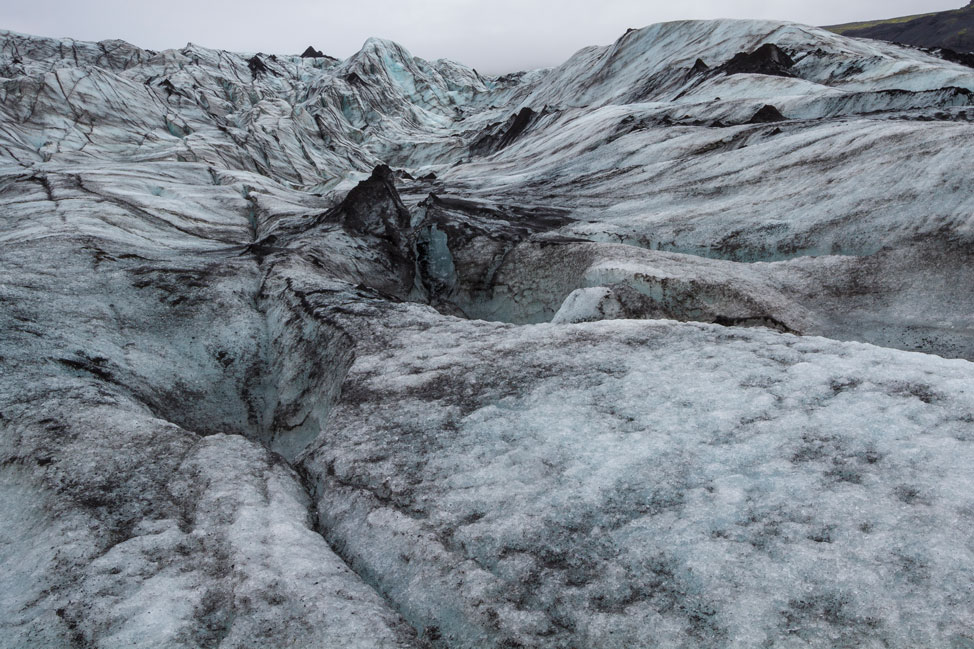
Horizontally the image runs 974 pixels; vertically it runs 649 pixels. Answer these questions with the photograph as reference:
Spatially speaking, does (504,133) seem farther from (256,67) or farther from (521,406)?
(256,67)

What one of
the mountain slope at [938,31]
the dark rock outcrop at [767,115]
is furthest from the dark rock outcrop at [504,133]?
the mountain slope at [938,31]

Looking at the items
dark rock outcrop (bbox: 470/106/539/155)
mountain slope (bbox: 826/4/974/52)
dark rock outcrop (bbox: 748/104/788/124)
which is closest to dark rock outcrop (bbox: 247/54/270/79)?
dark rock outcrop (bbox: 470/106/539/155)

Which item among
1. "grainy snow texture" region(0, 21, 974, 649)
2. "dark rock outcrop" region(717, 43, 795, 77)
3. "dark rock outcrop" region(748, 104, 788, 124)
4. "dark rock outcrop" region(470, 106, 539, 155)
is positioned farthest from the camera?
"dark rock outcrop" region(470, 106, 539, 155)

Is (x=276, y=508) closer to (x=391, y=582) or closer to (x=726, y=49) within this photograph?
(x=391, y=582)

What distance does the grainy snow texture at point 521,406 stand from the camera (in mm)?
3270

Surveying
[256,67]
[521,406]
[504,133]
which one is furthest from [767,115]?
[256,67]

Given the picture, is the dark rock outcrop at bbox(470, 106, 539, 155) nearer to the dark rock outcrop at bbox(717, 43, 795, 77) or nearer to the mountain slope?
the dark rock outcrop at bbox(717, 43, 795, 77)

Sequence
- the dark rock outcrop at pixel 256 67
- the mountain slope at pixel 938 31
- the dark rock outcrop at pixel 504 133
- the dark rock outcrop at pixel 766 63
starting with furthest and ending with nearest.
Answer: the mountain slope at pixel 938 31 < the dark rock outcrop at pixel 256 67 < the dark rock outcrop at pixel 504 133 < the dark rock outcrop at pixel 766 63

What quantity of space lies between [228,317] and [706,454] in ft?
26.1

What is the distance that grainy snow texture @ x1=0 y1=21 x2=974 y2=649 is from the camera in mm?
3270

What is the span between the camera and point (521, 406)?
5.17 m

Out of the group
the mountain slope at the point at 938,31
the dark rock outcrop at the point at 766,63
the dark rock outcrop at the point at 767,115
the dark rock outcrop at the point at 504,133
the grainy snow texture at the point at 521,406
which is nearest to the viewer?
the grainy snow texture at the point at 521,406

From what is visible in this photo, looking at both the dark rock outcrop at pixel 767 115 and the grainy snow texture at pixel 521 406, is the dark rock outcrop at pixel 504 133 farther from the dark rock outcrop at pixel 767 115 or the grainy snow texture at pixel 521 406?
the dark rock outcrop at pixel 767 115

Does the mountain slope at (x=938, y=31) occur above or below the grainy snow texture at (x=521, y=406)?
above
